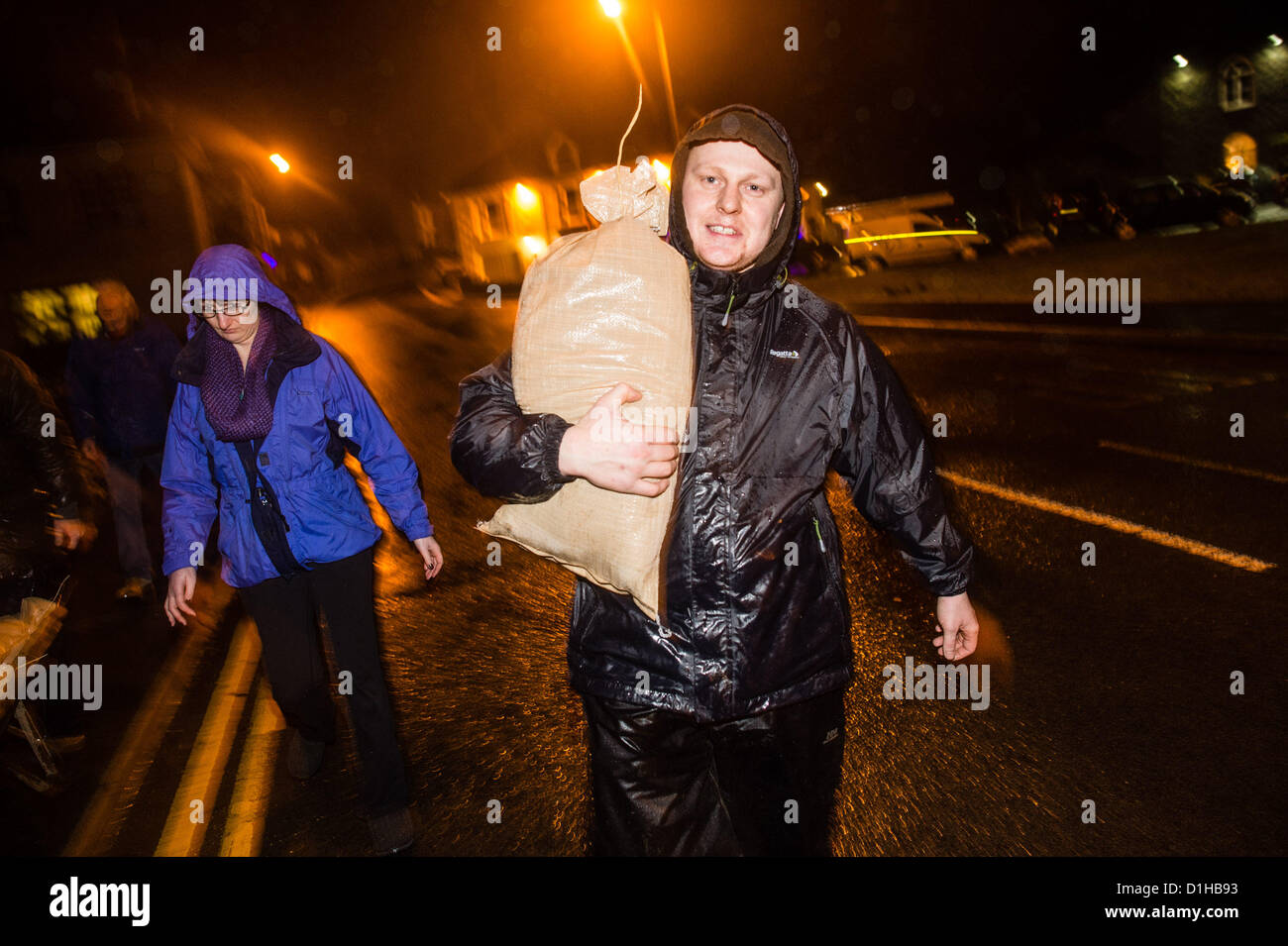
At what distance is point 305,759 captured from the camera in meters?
3.55

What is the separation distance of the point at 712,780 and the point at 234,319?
6.92ft

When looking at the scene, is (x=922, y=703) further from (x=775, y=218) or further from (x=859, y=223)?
(x=859, y=223)

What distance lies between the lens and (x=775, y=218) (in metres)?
1.90

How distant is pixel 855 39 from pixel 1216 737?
27.4 metres

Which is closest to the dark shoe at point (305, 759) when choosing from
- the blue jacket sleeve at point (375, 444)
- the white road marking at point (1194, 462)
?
the blue jacket sleeve at point (375, 444)

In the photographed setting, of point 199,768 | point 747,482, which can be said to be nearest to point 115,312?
point 199,768

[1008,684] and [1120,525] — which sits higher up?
[1120,525]

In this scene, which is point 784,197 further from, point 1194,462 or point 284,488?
point 1194,462

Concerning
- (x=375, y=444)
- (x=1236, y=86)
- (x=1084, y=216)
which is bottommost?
(x=375, y=444)

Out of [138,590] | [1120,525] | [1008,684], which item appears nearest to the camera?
[1008,684]

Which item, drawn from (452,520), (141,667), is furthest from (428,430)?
(141,667)

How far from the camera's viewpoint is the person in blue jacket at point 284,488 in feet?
9.00

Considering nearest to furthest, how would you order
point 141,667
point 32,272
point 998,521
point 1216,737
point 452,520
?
1. point 1216,737
2. point 141,667
3. point 998,521
4. point 452,520
5. point 32,272
